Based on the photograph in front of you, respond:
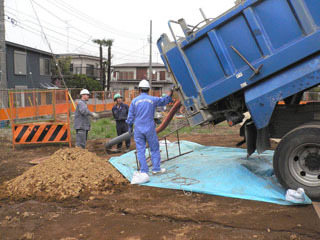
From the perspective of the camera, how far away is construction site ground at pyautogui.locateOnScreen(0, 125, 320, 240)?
349 centimetres

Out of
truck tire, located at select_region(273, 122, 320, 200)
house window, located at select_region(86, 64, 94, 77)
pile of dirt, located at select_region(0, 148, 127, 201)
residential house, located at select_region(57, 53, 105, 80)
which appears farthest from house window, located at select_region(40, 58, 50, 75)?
truck tire, located at select_region(273, 122, 320, 200)

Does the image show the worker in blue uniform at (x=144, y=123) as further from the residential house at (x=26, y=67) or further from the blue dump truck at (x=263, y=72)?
the residential house at (x=26, y=67)

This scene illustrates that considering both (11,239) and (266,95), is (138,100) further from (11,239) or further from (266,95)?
(11,239)

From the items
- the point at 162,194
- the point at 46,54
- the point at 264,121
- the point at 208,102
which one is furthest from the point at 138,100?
the point at 46,54

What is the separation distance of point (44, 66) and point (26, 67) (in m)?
3.21

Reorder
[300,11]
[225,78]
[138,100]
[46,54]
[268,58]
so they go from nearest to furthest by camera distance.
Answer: [300,11] < [268,58] < [225,78] < [138,100] < [46,54]

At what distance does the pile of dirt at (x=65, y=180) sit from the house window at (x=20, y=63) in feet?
72.8

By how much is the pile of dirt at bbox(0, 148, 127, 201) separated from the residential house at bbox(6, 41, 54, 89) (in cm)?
2124

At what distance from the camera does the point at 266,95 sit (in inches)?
176

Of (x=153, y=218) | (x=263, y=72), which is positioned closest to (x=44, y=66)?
(x=263, y=72)

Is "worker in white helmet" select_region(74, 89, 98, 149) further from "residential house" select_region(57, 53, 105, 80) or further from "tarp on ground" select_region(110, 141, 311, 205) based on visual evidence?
"residential house" select_region(57, 53, 105, 80)

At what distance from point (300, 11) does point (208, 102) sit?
1.75m

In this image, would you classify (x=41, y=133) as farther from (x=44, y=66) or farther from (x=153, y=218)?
(x=44, y=66)

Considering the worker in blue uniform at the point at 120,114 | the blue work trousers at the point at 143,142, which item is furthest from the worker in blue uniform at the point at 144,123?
the worker in blue uniform at the point at 120,114
